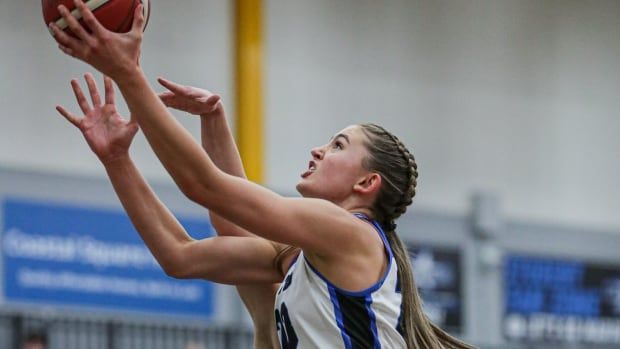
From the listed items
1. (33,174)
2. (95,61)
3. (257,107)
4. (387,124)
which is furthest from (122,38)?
(387,124)

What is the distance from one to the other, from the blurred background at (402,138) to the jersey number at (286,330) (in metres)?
7.16

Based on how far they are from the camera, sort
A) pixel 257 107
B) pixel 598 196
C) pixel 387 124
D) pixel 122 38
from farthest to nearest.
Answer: pixel 598 196 → pixel 387 124 → pixel 257 107 → pixel 122 38

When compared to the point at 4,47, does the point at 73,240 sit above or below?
below

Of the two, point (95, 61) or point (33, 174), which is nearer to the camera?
point (95, 61)

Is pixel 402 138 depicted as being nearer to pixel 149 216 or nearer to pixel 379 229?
pixel 149 216

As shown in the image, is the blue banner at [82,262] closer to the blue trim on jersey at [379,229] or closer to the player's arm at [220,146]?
the player's arm at [220,146]

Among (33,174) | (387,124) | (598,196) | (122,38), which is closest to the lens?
(122,38)

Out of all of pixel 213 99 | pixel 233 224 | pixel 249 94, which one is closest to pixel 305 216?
pixel 213 99

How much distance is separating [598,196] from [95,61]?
12.7 m

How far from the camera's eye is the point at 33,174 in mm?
11867

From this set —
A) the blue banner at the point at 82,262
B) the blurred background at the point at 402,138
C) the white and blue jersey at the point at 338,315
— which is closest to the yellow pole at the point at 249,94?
the blurred background at the point at 402,138

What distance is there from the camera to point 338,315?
405cm

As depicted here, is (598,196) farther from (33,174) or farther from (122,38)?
(122,38)

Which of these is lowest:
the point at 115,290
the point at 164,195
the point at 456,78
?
the point at 115,290
